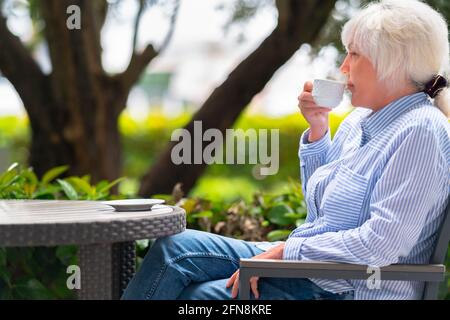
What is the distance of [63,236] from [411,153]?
0.91m

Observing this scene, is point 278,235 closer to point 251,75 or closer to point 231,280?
point 231,280

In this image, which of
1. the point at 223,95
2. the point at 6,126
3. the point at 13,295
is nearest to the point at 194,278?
the point at 13,295

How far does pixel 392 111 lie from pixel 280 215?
4.36ft

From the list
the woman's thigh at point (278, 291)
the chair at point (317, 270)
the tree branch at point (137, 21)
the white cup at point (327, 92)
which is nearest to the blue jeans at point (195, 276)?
the woman's thigh at point (278, 291)

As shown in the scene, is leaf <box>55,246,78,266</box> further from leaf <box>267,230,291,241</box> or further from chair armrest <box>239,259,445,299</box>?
chair armrest <box>239,259,445,299</box>

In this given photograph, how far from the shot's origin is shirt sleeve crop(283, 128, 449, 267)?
2.14 metres

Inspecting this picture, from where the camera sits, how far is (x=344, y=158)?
2412mm

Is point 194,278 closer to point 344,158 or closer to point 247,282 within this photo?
point 247,282

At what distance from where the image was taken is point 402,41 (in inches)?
89.0

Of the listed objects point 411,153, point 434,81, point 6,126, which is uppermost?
point 434,81

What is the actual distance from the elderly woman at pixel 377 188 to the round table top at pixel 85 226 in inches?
4.8

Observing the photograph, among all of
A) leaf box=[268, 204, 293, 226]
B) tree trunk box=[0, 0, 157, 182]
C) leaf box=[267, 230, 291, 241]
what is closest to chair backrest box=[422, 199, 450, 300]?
leaf box=[267, 230, 291, 241]

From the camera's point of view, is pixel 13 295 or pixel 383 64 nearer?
pixel 383 64

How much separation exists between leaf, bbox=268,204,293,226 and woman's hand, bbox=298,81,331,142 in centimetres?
88
